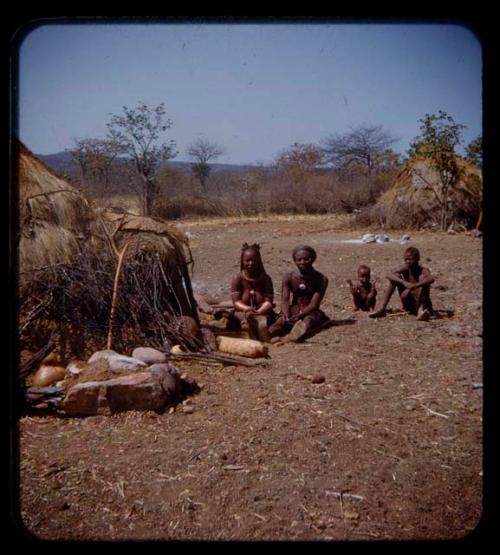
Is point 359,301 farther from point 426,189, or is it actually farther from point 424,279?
point 426,189

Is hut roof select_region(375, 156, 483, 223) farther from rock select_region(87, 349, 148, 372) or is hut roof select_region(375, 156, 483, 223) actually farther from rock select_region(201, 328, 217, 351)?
rock select_region(87, 349, 148, 372)

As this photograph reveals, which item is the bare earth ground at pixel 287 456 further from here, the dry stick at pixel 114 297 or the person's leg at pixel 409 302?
the person's leg at pixel 409 302

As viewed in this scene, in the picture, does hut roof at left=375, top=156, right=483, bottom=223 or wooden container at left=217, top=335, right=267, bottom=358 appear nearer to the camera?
wooden container at left=217, top=335, right=267, bottom=358

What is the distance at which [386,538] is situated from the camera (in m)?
2.98

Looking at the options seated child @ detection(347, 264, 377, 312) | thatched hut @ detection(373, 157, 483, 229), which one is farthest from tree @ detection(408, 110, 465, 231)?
seated child @ detection(347, 264, 377, 312)

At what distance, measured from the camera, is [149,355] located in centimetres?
529

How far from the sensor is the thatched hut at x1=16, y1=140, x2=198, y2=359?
18.1 ft

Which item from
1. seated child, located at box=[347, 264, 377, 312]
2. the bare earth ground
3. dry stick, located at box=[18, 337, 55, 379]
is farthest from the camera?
seated child, located at box=[347, 264, 377, 312]

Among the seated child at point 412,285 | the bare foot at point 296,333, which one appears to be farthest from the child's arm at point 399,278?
the bare foot at point 296,333

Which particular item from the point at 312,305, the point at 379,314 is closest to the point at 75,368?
the point at 312,305

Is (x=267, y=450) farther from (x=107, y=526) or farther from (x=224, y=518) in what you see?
(x=107, y=526)

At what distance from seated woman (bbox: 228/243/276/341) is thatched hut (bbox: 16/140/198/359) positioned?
0.59m

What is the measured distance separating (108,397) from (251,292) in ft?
9.47

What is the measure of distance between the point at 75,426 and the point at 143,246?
2545 mm
